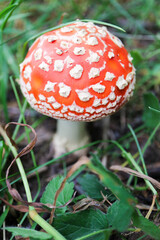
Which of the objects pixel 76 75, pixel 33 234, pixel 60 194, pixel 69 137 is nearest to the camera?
pixel 33 234

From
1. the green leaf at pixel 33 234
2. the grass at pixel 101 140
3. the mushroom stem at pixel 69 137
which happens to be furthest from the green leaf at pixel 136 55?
the green leaf at pixel 33 234

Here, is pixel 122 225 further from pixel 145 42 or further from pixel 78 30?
pixel 145 42

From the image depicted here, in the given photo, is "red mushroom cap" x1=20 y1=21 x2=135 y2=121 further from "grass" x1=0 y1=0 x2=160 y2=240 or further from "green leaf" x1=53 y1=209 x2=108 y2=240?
"green leaf" x1=53 y1=209 x2=108 y2=240

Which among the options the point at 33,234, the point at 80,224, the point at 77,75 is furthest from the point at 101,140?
the point at 33,234

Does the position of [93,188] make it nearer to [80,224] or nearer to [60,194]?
[60,194]

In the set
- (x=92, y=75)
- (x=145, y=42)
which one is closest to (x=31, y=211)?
(x=92, y=75)

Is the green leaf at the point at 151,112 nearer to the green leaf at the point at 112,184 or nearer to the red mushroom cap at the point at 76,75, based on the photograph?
the red mushroom cap at the point at 76,75

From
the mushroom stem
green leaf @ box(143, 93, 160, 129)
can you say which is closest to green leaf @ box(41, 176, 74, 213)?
the mushroom stem
